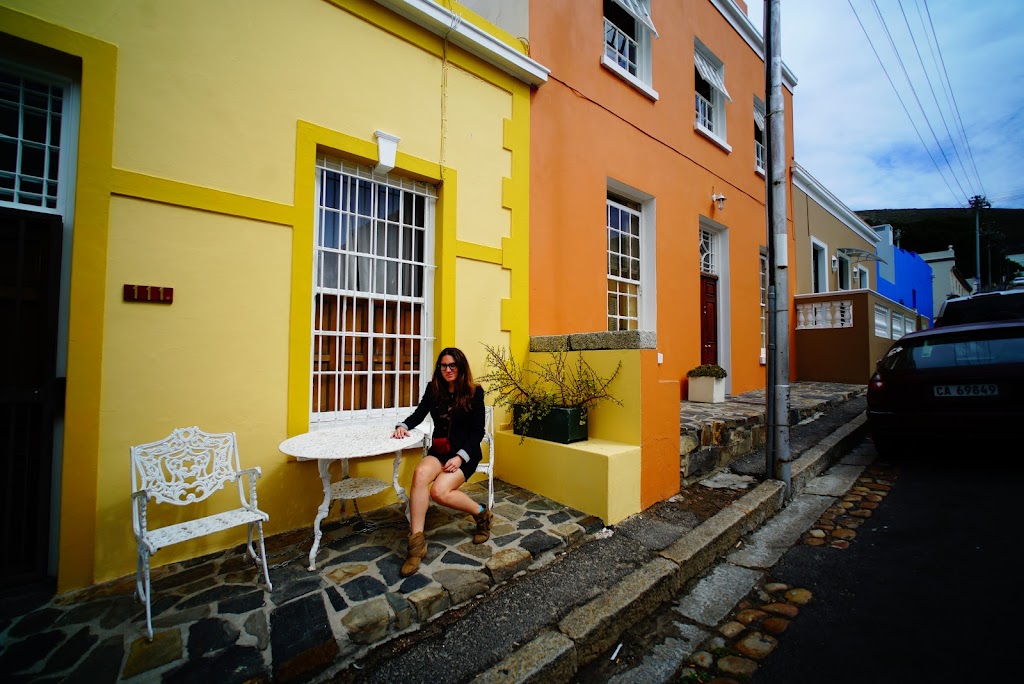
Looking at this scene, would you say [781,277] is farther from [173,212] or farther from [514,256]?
[173,212]

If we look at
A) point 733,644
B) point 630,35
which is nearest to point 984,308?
point 630,35

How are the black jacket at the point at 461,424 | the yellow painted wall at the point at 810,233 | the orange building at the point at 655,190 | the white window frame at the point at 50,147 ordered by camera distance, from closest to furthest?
1. the white window frame at the point at 50,147
2. the black jacket at the point at 461,424
3. the orange building at the point at 655,190
4. the yellow painted wall at the point at 810,233

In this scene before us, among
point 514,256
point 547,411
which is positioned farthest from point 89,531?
point 514,256

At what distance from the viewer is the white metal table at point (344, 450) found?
2.92 m

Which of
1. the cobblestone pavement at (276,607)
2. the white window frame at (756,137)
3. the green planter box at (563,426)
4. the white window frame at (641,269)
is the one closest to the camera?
the cobblestone pavement at (276,607)

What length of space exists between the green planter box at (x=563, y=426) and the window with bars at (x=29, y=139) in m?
4.00

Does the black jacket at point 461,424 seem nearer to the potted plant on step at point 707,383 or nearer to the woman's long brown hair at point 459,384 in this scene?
the woman's long brown hair at point 459,384

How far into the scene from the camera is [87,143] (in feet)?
9.18

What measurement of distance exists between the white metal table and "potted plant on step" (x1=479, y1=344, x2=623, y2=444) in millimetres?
1229

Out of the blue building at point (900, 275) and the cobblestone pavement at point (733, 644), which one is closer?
the cobblestone pavement at point (733, 644)

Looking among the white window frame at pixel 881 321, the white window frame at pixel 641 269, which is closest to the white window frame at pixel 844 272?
the white window frame at pixel 881 321

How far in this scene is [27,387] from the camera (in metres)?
2.75

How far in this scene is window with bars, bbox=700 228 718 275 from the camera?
27.4 feet

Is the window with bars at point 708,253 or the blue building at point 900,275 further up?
the blue building at point 900,275
